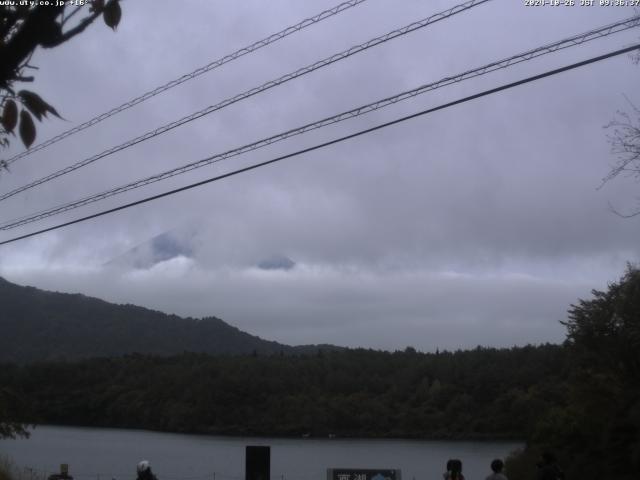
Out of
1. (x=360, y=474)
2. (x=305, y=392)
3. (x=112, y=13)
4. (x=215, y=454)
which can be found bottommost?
(x=215, y=454)

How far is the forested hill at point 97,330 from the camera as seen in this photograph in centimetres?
8425

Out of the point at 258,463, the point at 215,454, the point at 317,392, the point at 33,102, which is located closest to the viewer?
→ the point at 33,102

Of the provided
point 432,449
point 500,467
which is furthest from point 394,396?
point 500,467

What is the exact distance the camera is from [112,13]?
12.6 feet

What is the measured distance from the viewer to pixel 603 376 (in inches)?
938

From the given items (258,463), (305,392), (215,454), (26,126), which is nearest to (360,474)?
(258,463)

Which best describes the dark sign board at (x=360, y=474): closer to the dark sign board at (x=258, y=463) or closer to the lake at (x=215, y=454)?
the dark sign board at (x=258, y=463)

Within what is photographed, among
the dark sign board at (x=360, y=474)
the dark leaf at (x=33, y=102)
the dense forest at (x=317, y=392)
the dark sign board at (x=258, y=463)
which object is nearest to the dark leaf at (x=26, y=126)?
the dark leaf at (x=33, y=102)

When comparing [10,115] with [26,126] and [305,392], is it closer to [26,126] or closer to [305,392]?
[26,126]

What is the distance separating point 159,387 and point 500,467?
165 feet

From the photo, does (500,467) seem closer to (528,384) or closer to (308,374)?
(528,384)

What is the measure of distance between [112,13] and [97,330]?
105m

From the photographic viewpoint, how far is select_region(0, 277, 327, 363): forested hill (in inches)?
3317

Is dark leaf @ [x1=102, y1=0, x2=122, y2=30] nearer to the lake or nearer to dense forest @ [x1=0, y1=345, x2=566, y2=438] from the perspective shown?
the lake
